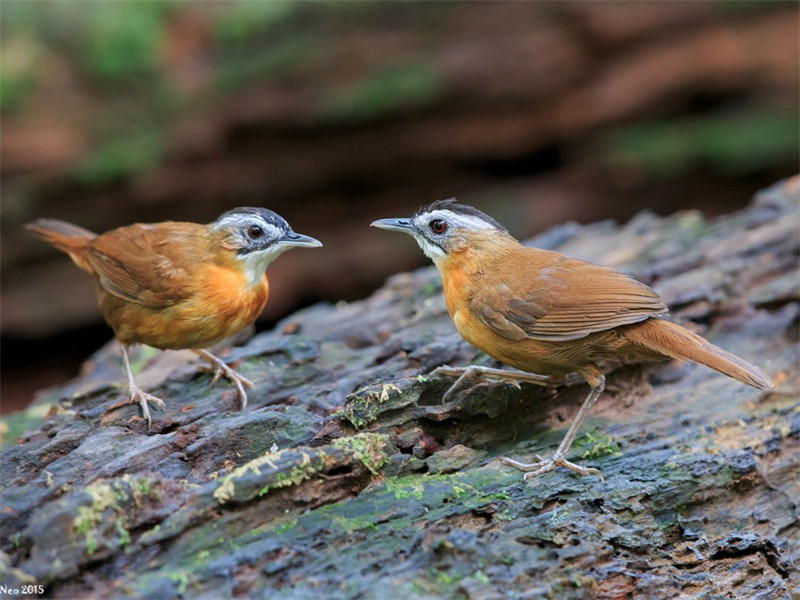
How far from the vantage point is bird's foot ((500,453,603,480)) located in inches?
174

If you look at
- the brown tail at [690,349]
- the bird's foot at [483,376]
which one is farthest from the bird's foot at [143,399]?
the brown tail at [690,349]

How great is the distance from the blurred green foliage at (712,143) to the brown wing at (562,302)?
7.54m

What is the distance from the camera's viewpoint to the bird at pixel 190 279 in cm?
505

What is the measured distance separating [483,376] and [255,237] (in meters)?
1.75

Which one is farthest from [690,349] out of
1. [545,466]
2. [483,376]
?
[483,376]

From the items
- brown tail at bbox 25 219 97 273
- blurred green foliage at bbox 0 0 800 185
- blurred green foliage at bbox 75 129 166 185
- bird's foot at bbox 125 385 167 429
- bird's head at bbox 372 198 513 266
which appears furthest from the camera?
blurred green foliage at bbox 75 129 166 185

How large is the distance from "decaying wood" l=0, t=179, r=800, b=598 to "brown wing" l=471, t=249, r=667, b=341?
→ 1.66ft

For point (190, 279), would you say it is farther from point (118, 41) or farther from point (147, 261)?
point (118, 41)

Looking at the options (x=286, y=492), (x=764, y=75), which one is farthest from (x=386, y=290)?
(x=764, y=75)

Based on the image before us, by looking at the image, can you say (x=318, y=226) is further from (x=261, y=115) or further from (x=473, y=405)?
(x=473, y=405)

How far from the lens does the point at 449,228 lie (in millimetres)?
5195

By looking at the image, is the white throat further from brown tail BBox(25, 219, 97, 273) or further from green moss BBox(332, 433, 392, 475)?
green moss BBox(332, 433, 392, 475)

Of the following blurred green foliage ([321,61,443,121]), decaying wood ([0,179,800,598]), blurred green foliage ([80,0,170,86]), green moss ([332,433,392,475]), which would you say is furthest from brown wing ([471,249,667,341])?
blurred green foliage ([80,0,170,86])

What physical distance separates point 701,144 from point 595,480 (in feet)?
28.7
